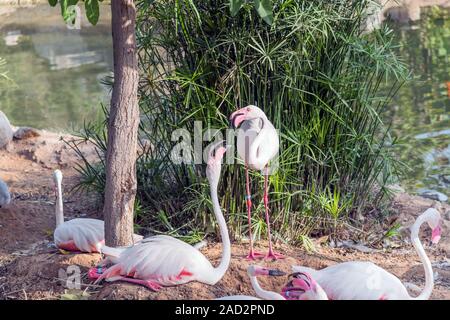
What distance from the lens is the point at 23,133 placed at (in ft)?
24.8

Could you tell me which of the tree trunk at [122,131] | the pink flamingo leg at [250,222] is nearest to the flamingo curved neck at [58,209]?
the tree trunk at [122,131]

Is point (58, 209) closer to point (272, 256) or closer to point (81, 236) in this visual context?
point (81, 236)

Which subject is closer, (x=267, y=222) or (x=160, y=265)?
(x=160, y=265)

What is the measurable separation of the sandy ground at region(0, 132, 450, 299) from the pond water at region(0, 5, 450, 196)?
1.57m

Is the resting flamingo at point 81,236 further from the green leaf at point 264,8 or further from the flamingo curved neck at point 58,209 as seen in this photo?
the green leaf at point 264,8

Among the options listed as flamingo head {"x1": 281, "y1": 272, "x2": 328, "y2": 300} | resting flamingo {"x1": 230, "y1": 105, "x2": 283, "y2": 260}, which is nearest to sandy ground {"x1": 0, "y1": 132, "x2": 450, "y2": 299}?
resting flamingo {"x1": 230, "y1": 105, "x2": 283, "y2": 260}

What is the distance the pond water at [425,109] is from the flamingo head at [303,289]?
2.42 m

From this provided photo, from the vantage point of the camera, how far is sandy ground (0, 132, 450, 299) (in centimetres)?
417

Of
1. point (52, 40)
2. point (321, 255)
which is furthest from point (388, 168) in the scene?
point (52, 40)

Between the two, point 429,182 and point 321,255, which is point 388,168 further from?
point 429,182

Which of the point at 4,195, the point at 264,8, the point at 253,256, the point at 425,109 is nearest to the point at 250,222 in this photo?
the point at 253,256

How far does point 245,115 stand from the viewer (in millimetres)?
4555

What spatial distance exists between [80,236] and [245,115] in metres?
1.21

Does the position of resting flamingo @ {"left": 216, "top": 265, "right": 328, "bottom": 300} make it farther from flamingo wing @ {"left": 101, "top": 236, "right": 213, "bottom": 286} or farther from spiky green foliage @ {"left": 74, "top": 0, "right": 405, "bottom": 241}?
spiky green foliage @ {"left": 74, "top": 0, "right": 405, "bottom": 241}
